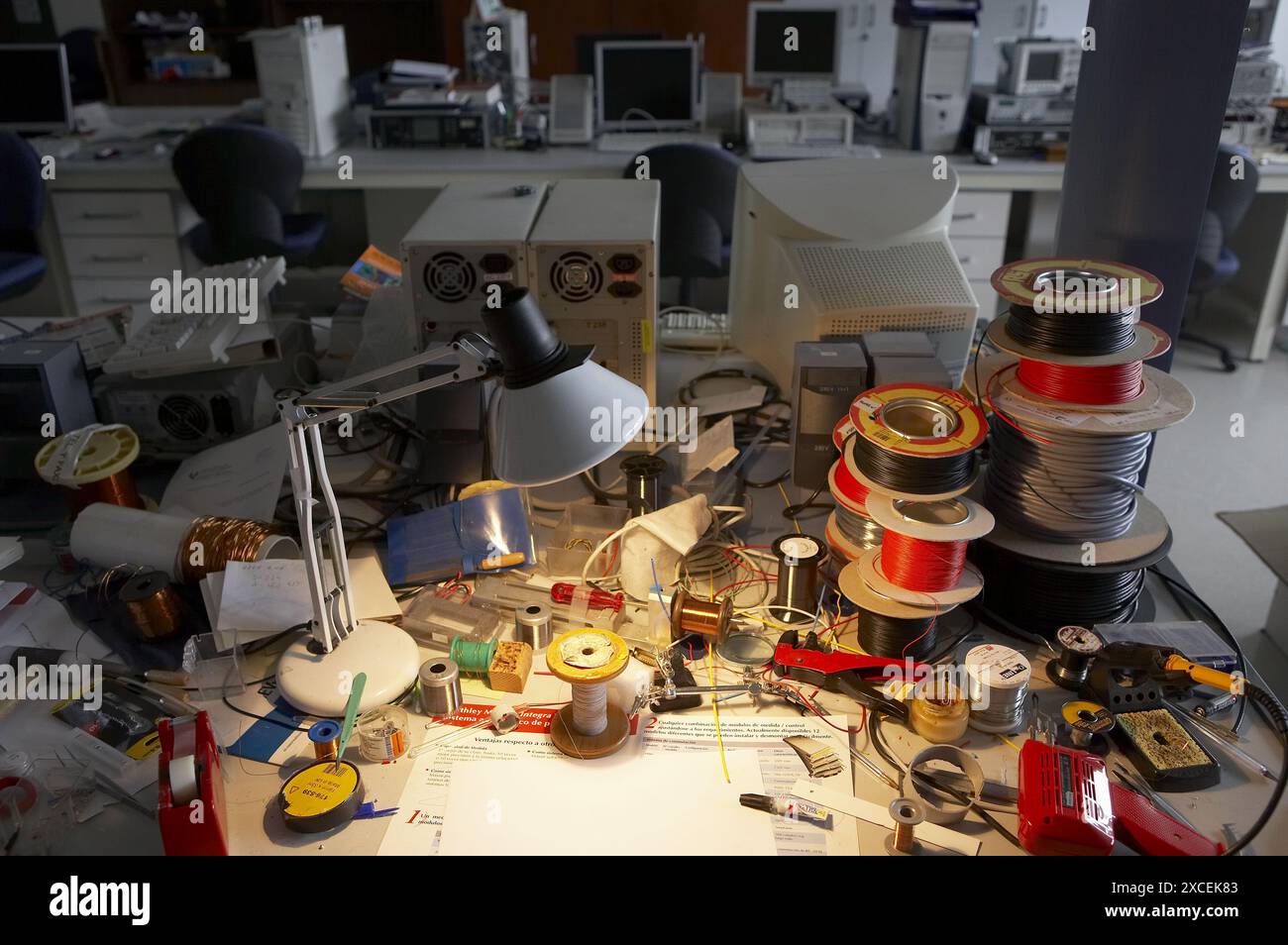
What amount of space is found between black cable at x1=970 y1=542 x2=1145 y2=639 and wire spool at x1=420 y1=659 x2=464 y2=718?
82cm

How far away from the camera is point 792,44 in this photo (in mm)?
4387

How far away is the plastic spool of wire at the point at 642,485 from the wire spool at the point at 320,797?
25.3 inches

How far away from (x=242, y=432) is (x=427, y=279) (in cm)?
52

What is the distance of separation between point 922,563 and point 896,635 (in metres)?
0.12

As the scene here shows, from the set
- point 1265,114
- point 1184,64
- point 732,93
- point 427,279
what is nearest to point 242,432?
point 427,279

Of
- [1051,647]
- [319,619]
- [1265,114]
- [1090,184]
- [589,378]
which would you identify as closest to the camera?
[589,378]

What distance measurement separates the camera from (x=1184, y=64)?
5.09 ft

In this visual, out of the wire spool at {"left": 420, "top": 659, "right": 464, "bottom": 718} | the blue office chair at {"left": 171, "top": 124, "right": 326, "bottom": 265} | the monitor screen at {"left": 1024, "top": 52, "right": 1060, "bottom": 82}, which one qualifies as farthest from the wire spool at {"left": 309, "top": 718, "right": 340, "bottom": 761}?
the monitor screen at {"left": 1024, "top": 52, "right": 1060, "bottom": 82}

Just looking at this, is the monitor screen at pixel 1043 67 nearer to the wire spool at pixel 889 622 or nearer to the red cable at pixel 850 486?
the red cable at pixel 850 486

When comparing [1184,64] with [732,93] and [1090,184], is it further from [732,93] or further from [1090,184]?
[732,93]

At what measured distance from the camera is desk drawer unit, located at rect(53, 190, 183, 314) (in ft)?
13.5

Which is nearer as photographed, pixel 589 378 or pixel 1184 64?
pixel 589 378

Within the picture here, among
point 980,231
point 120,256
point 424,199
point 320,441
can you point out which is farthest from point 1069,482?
point 120,256
